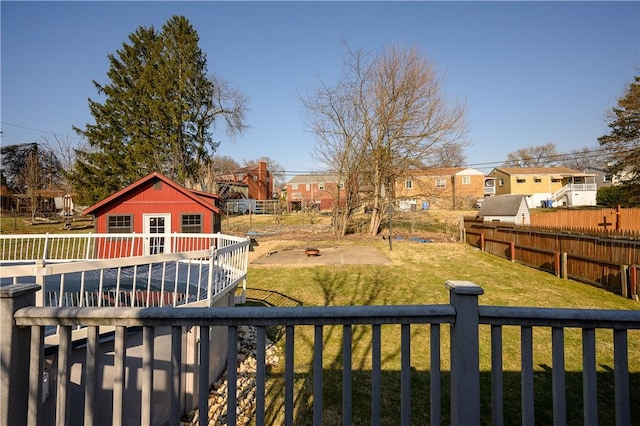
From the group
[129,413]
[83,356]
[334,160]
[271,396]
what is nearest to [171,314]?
[83,356]

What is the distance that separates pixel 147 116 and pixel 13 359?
2464 centimetres

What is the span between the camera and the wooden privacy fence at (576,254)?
7.06 meters

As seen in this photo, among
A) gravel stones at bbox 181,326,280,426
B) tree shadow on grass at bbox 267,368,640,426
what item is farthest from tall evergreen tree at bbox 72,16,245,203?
tree shadow on grass at bbox 267,368,640,426

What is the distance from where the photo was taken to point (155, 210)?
12.1 m

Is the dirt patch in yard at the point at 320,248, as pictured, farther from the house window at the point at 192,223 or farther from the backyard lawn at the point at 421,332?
the house window at the point at 192,223

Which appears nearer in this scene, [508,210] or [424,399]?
[424,399]

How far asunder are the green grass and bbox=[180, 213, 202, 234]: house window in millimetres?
3503

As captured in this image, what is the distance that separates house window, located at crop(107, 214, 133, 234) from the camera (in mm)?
11672

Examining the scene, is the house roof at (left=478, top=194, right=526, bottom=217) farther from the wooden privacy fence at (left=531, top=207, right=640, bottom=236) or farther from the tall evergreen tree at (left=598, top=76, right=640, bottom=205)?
the tall evergreen tree at (left=598, top=76, right=640, bottom=205)

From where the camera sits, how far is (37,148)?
36.2 meters

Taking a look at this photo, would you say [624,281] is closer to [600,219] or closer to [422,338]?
[422,338]

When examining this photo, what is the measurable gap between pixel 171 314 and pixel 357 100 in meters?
19.2

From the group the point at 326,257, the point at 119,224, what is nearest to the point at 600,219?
the point at 326,257

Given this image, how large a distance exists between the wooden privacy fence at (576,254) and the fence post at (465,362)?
8.33 m
